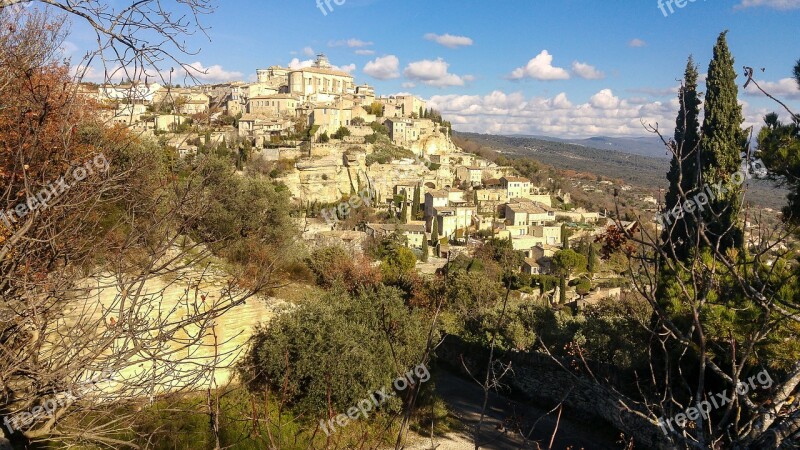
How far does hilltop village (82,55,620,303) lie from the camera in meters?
34.4

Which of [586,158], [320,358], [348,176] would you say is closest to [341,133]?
[348,176]

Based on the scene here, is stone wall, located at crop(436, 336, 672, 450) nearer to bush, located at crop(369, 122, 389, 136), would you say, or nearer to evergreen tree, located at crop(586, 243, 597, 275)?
evergreen tree, located at crop(586, 243, 597, 275)

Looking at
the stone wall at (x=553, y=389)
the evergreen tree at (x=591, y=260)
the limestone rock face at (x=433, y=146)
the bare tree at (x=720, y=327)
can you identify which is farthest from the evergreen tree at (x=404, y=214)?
the bare tree at (x=720, y=327)

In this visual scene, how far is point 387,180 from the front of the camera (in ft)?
149

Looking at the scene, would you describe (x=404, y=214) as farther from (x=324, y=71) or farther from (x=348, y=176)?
(x=324, y=71)

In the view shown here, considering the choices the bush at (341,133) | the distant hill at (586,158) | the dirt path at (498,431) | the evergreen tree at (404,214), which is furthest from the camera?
the distant hill at (586,158)

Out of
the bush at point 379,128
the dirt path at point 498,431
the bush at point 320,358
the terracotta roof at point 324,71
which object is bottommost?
the dirt path at point 498,431

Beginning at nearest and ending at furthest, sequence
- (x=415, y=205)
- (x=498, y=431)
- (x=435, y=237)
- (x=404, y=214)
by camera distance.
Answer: (x=498, y=431) < (x=435, y=237) < (x=404, y=214) < (x=415, y=205)

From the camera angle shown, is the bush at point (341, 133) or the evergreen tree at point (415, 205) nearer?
the evergreen tree at point (415, 205)

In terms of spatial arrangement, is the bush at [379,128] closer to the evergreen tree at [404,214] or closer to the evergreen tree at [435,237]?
the evergreen tree at [404,214]

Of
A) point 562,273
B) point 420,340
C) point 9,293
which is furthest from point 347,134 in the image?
point 9,293

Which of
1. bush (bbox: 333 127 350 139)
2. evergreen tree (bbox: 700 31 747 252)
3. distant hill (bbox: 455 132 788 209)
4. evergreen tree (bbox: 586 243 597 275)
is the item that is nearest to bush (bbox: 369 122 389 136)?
bush (bbox: 333 127 350 139)

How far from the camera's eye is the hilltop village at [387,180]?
34366mm

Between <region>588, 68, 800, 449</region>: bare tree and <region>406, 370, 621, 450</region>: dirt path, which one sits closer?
<region>588, 68, 800, 449</region>: bare tree
